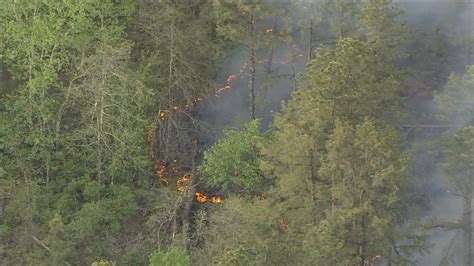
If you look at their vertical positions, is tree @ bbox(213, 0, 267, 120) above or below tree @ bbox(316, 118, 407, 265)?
above

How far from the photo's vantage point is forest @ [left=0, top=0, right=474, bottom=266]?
17.2 metres

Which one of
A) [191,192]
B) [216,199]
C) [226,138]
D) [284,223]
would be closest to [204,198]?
[216,199]

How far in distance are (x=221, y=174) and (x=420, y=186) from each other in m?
6.11

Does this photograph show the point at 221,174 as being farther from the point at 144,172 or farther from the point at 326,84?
the point at 326,84

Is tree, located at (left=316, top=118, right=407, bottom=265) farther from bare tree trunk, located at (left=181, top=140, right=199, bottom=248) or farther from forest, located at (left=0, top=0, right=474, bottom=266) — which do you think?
bare tree trunk, located at (left=181, top=140, right=199, bottom=248)

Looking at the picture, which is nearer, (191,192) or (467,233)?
(467,233)

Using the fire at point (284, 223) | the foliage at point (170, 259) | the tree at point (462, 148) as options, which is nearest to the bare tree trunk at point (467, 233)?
the tree at point (462, 148)

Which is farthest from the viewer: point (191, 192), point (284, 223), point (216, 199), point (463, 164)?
point (216, 199)

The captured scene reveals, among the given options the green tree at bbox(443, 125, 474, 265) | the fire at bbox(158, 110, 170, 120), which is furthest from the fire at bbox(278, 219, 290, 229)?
the fire at bbox(158, 110, 170, 120)

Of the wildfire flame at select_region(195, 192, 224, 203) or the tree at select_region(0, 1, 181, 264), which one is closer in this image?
the tree at select_region(0, 1, 181, 264)

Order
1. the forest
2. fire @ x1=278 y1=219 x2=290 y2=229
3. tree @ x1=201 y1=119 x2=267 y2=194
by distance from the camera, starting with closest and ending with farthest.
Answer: the forest < fire @ x1=278 y1=219 x2=290 y2=229 < tree @ x1=201 y1=119 x2=267 y2=194

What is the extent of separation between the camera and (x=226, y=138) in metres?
22.8

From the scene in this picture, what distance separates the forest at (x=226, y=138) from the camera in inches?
675

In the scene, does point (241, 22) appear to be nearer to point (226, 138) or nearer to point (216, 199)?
point (226, 138)
